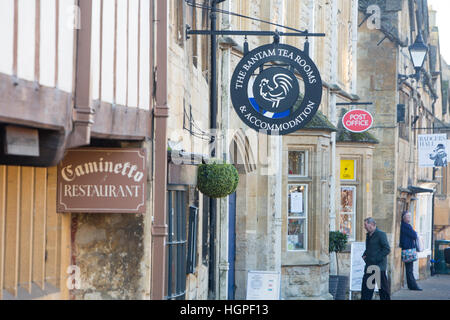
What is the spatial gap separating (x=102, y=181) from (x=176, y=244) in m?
2.33

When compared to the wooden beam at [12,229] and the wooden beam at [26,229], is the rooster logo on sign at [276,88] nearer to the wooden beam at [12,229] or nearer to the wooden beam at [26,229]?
the wooden beam at [26,229]

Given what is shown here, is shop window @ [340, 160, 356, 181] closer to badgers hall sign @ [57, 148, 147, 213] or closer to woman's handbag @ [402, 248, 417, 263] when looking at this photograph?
woman's handbag @ [402, 248, 417, 263]

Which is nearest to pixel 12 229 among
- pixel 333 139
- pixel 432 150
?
pixel 333 139

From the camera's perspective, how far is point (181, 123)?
9797 mm

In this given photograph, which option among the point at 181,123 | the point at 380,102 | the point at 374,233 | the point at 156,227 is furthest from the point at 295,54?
the point at 380,102

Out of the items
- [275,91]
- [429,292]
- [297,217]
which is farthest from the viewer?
[429,292]

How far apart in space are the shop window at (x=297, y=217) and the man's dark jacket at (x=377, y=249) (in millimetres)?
1956

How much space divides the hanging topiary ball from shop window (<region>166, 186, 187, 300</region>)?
362 mm

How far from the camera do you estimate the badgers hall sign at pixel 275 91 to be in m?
10.6

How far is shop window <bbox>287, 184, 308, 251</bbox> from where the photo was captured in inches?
642

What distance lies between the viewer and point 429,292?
21.9 metres

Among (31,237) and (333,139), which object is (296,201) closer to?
(333,139)

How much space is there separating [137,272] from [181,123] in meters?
2.74
